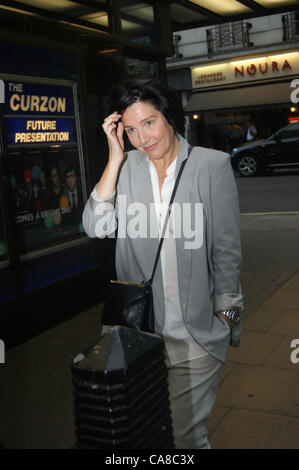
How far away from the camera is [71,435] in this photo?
11.5ft

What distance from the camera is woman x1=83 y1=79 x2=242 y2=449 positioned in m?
2.29

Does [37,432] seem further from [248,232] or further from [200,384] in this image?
[248,232]

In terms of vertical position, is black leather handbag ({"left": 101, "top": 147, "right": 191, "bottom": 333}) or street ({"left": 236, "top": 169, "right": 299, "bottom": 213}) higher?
black leather handbag ({"left": 101, "top": 147, "right": 191, "bottom": 333})

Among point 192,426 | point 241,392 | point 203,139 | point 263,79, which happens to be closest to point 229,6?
point 241,392

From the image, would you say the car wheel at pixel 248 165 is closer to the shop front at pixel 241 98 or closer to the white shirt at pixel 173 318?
the shop front at pixel 241 98

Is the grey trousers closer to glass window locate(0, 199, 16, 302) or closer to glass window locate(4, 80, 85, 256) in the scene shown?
glass window locate(0, 199, 16, 302)

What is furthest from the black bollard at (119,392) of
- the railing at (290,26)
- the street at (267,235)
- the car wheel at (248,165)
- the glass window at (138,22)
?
the railing at (290,26)

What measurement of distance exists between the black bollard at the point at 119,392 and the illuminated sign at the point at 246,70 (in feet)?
79.1

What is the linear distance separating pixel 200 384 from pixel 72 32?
4.49m

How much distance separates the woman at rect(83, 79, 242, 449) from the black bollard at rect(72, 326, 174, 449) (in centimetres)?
39

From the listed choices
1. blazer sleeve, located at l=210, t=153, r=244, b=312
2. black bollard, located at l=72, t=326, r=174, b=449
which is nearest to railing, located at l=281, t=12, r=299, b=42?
blazer sleeve, located at l=210, t=153, r=244, b=312

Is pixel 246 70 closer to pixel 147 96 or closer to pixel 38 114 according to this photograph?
pixel 38 114

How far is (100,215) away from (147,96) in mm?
535

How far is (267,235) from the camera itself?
975 cm
